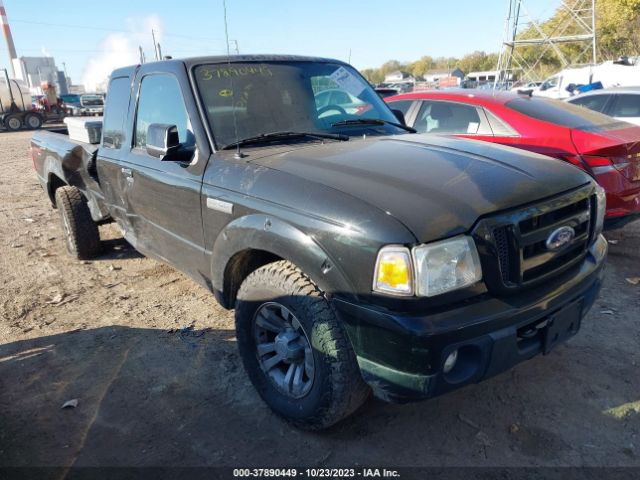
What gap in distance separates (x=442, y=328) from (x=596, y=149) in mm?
3448

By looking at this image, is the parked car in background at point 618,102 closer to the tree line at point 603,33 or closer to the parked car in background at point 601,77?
the parked car in background at point 601,77

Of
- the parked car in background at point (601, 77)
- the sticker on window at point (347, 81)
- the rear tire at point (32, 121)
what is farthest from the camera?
the rear tire at point (32, 121)

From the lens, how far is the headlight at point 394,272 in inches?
76.7

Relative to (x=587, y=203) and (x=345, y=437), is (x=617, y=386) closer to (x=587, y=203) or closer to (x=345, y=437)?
(x=587, y=203)

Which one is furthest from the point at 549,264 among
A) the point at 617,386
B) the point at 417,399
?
the point at 617,386

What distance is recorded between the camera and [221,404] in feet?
9.37

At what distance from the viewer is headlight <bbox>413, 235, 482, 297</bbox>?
6.38 ft

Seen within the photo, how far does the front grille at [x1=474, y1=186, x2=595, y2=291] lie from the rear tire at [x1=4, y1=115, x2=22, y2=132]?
28.6 metres

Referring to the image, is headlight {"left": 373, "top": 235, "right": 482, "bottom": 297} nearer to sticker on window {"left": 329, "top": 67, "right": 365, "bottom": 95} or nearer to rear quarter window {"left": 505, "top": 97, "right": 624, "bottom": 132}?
sticker on window {"left": 329, "top": 67, "right": 365, "bottom": 95}

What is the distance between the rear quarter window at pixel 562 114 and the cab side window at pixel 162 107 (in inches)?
140

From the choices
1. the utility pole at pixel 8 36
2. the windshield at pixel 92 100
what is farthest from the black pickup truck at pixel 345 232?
the utility pole at pixel 8 36

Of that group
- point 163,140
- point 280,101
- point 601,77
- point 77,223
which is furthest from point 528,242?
point 601,77

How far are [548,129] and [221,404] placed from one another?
4.00m

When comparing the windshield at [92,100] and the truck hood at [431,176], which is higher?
the windshield at [92,100]
